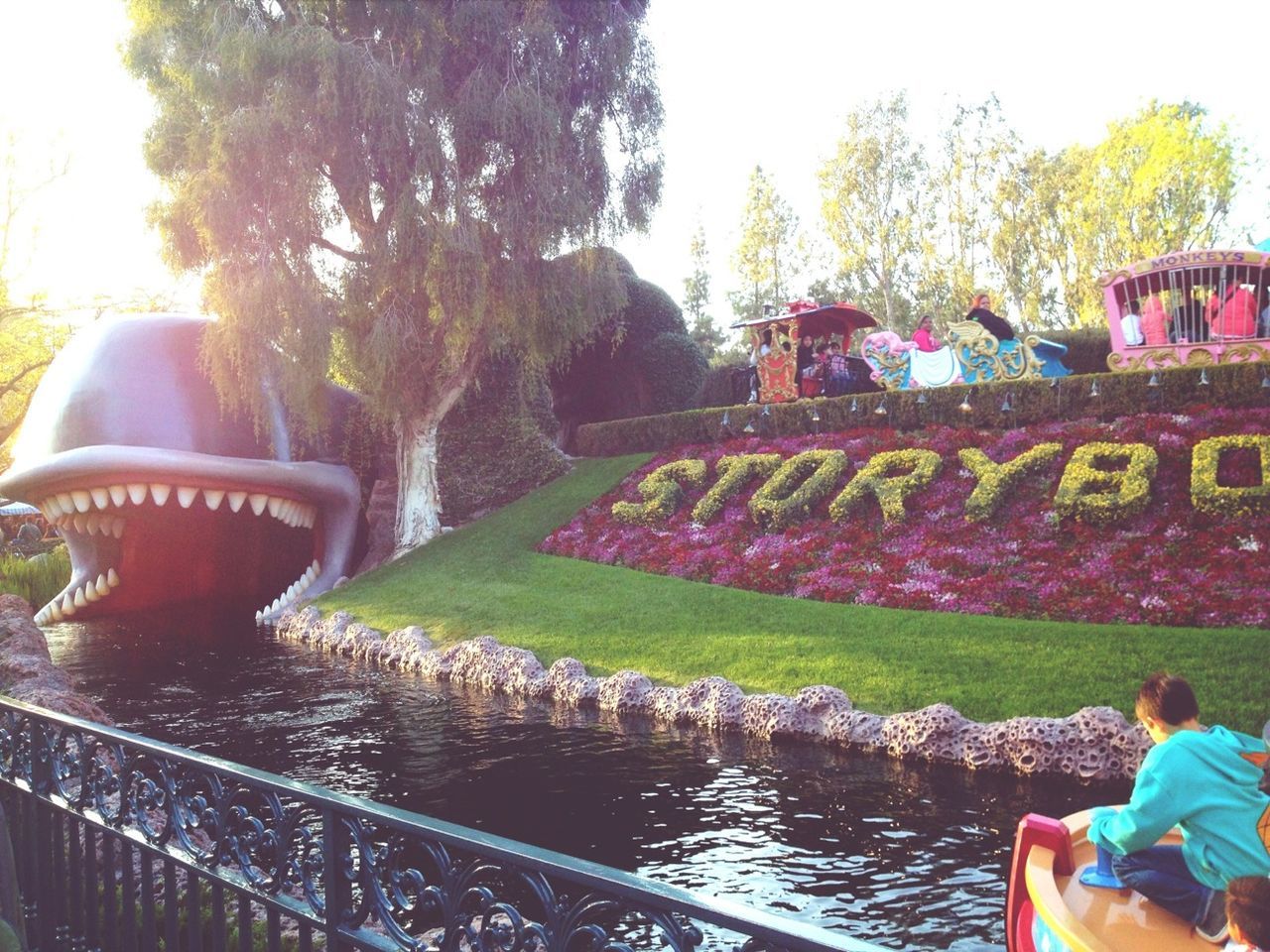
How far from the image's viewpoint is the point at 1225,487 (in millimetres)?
10703

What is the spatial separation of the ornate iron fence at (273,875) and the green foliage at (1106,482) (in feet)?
26.8

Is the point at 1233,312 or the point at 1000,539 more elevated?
the point at 1233,312

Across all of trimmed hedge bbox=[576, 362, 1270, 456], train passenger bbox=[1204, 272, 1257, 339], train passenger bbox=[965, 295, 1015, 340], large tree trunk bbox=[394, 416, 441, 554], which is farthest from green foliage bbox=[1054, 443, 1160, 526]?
large tree trunk bbox=[394, 416, 441, 554]

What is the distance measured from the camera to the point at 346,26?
16453 mm

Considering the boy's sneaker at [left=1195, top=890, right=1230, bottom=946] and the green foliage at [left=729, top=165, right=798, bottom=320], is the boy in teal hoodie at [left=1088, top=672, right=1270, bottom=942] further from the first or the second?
the green foliage at [left=729, top=165, right=798, bottom=320]

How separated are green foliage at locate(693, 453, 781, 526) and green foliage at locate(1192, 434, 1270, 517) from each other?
5802 mm

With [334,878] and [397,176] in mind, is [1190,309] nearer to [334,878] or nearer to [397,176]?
[397,176]

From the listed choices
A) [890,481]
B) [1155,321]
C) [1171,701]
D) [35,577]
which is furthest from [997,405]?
[35,577]

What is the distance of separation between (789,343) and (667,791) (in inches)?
484

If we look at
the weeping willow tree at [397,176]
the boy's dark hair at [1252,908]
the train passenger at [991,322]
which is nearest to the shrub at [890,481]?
the train passenger at [991,322]

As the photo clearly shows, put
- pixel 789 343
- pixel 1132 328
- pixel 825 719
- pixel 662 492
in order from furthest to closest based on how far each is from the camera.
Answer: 1. pixel 789 343
2. pixel 662 492
3. pixel 1132 328
4. pixel 825 719

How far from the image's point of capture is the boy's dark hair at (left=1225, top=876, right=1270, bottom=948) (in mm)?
2486

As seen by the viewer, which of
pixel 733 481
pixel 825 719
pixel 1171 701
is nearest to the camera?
pixel 1171 701

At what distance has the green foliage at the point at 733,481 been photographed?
15000 mm
